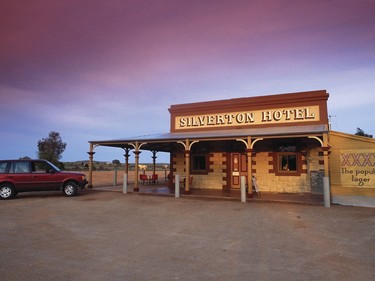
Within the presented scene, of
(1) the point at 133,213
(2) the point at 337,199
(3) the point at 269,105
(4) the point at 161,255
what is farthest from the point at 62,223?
(3) the point at 269,105

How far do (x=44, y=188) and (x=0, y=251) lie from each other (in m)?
8.62

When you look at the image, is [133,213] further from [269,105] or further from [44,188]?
[269,105]

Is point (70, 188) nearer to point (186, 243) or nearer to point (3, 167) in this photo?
point (3, 167)

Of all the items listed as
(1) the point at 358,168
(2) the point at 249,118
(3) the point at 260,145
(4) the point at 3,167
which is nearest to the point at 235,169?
(3) the point at 260,145

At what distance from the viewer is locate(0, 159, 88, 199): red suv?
43.0 ft

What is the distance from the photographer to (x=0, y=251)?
562 cm

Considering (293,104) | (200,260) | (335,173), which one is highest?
(293,104)

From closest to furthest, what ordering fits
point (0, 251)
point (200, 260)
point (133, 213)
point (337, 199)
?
point (200, 260) → point (0, 251) → point (133, 213) → point (337, 199)

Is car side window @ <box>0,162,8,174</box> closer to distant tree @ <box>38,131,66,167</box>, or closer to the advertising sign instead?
the advertising sign

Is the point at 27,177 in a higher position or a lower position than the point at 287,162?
lower

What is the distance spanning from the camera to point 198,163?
18.1 meters

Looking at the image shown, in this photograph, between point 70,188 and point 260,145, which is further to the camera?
point 260,145

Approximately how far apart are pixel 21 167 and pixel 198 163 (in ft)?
31.8

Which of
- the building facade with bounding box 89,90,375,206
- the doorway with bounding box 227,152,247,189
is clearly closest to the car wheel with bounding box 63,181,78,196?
the building facade with bounding box 89,90,375,206
